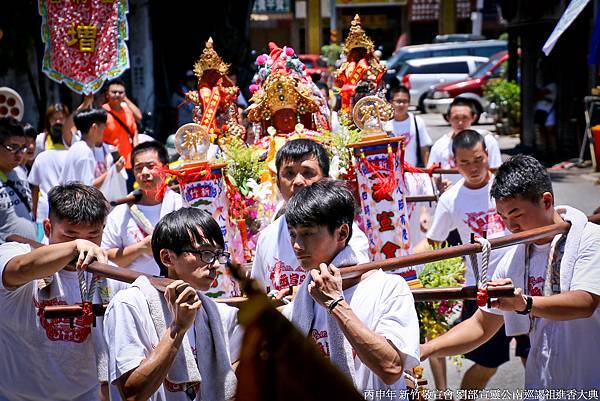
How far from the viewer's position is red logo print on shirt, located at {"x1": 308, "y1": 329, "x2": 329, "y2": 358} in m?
3.12

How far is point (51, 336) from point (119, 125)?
595cm

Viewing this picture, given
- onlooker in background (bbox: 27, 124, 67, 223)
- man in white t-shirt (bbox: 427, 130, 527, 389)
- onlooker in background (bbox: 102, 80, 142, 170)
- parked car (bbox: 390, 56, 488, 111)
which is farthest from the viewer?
parked car (bbox: 390, 56, 488, 111)

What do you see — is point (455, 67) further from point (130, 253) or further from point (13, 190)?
point (130, 253)

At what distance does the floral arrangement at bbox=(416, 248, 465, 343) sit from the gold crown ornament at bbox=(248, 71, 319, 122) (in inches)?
81.7

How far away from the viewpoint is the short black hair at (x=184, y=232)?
3197 mm

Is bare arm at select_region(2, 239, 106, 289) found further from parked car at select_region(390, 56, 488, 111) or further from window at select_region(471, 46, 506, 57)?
window at select_region(471, 46, 506, 57)

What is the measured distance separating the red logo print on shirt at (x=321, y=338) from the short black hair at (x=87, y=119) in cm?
518

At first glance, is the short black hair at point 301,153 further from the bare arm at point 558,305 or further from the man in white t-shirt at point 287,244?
the bare arm at point 558,305

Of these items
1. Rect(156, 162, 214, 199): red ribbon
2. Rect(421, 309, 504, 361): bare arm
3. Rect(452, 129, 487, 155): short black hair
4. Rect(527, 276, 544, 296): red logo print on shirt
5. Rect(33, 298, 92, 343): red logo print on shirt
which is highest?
Rect(452, 129, 487, 155): short black hair

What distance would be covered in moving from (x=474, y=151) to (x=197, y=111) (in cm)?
233

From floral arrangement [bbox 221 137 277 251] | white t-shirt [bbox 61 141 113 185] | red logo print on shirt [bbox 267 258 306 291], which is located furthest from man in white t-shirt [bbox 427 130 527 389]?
white t-shirt [bbox 61 141 113 185]

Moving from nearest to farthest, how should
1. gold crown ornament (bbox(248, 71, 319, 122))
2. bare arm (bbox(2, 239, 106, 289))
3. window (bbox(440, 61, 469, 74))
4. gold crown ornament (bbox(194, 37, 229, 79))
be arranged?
1. bare arm (bbox(2, 239, 106, 289))
2. gold crown ornament (bbox(248, 71, 319, 122))
3. gold crown ornament (bbox(194, 37, 229, 79))
4. window (bbox(440, 61, 469, 74))

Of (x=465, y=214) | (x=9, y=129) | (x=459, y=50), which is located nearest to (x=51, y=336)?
(x=9, y=129)

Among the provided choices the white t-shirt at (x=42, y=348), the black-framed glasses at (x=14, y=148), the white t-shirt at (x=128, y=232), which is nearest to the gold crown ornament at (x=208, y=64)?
the black-framed glasses at (x=14, y=148)
